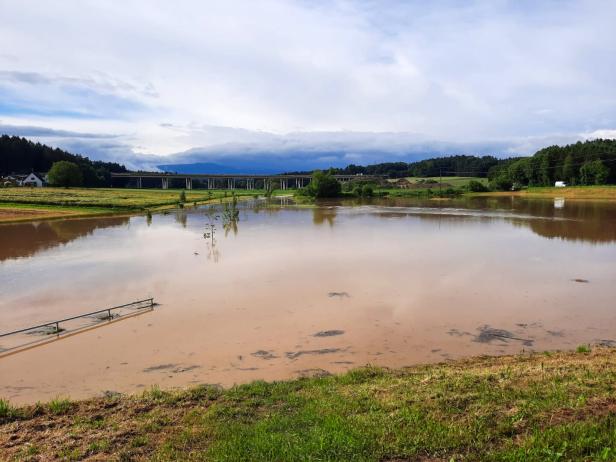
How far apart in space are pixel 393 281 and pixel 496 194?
342ft

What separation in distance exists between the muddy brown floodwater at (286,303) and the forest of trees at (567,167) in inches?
3236

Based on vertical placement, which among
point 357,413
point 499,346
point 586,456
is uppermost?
point 586,456

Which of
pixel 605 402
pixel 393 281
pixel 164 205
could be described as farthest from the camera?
pixel 164 205

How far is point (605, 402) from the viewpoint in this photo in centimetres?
684

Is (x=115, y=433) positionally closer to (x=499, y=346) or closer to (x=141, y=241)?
(x=499, y=346)

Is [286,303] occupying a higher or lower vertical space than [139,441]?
lower

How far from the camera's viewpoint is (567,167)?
11144cm

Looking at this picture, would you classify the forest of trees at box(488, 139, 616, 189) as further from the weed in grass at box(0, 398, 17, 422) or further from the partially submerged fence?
the weed in grass at box(0, 398, 17, 422)

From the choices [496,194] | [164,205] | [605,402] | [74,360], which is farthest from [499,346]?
[496,194]

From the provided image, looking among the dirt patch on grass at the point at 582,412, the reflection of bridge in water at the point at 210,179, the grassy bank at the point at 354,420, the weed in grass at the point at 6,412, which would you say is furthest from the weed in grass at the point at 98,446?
the reflection of bridge in water at the point at 210,179

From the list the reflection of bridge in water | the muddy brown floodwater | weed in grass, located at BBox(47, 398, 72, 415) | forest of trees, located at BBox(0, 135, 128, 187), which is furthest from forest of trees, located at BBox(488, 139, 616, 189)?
weed in grass, located at BBox(47, 398, 72, 415)

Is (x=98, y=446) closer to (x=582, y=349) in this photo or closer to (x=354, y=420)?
(x=354, y=420)

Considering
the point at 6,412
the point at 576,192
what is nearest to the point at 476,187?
the point at 576,192

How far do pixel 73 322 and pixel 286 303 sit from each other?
24.6 feet
